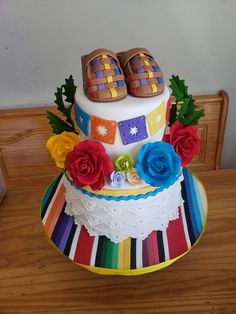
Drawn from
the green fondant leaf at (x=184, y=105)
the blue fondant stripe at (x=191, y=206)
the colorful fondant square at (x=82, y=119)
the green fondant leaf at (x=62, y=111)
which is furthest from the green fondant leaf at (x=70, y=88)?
the blue fondant stripe at (x=191, y=206)

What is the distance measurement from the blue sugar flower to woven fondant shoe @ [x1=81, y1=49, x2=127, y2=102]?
0.36ft

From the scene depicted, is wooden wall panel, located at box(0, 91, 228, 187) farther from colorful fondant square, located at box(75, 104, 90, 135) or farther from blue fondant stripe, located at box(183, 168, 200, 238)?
colorful fondant square, located at box(75, 104, 90, 135)

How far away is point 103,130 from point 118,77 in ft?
0.32

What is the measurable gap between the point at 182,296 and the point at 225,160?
800 mm

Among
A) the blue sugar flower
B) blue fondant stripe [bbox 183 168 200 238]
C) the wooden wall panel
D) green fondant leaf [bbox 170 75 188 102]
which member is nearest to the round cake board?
blue fondant stripe [bbox 183 168 200 238]

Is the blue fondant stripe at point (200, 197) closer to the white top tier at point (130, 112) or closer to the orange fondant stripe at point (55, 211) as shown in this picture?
the white top tier at point (130, 112)

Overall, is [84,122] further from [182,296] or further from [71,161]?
[182,296]

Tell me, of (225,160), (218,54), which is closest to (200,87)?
(218,54)

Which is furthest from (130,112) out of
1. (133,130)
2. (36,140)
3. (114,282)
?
(36,140)

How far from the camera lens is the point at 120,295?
65 cm

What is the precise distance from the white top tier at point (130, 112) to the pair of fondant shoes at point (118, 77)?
Result: 1 cm

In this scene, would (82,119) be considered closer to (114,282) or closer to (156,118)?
(156,118)

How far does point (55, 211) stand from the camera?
0.71 meters

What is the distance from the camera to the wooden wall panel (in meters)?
1.08
